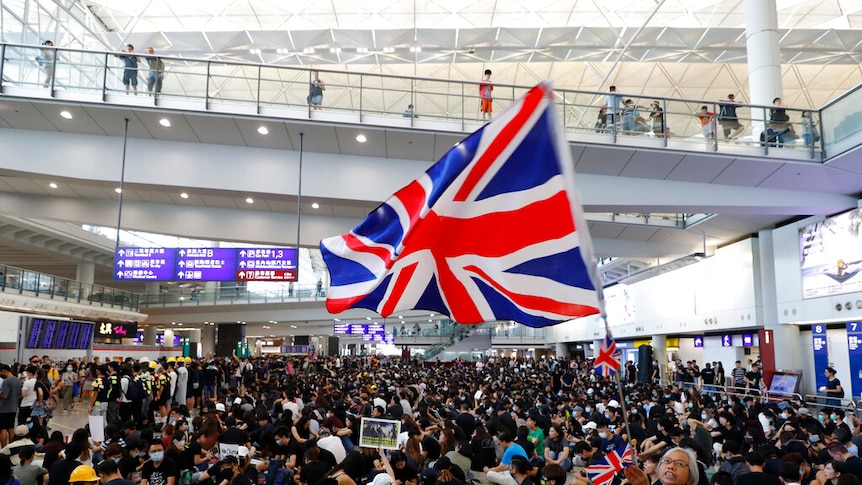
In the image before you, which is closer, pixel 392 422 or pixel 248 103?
pixel 392 422

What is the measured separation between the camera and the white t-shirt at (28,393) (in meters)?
14.2

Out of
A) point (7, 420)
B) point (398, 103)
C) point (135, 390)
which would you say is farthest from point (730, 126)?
point (7, 420)

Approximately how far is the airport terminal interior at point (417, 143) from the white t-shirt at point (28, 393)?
3.78 meters

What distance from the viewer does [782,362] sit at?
2308 cm

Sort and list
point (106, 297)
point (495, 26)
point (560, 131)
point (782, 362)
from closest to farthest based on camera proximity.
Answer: point (560, 131), point (782, 362), point (495, 26), point (106, 297)

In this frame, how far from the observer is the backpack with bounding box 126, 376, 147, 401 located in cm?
1522

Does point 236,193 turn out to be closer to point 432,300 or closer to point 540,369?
point 432,300

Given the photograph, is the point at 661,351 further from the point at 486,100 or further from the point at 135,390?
the point at 135,390

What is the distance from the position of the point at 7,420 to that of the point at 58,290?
68.6ft

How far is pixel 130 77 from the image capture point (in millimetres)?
16344

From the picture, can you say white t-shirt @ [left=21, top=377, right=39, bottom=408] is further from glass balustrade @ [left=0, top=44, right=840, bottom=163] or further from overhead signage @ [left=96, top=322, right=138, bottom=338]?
overhead signage @ [left=96, top=322, right=138, bottom=338]

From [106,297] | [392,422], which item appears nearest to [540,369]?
[106,297]

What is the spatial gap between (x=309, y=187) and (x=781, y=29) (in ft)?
69.1

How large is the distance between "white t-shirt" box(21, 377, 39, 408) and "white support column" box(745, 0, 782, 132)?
1913 centimetres
